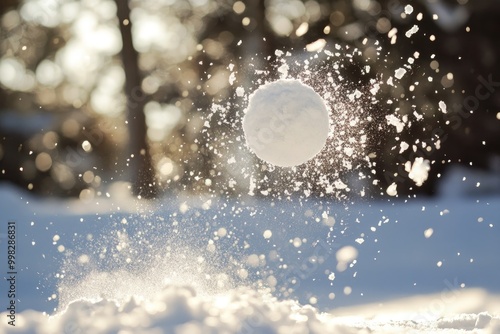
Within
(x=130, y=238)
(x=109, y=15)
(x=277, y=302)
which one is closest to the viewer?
(x=277, y=302)

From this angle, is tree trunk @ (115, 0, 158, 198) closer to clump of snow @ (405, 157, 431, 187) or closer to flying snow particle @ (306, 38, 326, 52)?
flying snow particle @ (306, 38, 326, 52)

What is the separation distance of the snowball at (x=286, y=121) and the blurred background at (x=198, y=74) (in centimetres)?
769

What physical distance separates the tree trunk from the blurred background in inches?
1.1

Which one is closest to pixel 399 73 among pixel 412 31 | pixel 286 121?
pixel 412 31

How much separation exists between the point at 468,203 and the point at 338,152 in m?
4.48

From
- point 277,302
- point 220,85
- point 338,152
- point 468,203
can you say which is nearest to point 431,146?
point 468,203

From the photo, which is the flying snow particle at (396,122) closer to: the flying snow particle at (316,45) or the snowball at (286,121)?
the flying snow particle at (316,45)

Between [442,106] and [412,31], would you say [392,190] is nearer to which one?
[442,106]

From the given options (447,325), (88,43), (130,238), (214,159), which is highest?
(88,43)

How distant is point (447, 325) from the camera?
7.40 meters

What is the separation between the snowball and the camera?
7.48 m

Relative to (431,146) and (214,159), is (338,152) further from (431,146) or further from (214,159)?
(431,146)

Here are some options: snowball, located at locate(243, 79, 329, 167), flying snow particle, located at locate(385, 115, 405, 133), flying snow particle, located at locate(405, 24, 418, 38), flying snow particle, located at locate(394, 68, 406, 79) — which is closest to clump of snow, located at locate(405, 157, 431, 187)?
flying snow particle, located at locate(385, 115, 405, 133)

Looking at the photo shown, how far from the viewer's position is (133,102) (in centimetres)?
1619
